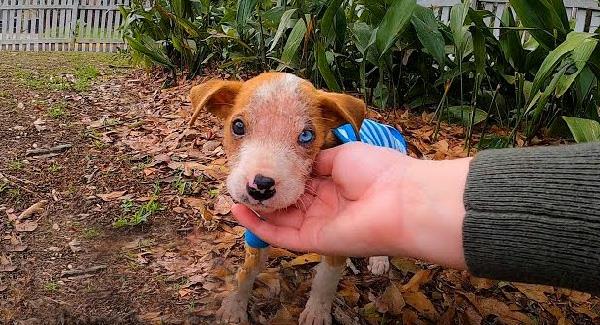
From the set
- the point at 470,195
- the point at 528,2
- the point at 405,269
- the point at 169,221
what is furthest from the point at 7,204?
the point at 528,2

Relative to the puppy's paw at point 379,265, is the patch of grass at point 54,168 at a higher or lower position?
lower

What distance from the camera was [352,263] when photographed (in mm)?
3594

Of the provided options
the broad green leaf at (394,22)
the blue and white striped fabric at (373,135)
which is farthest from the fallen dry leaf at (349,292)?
the broad green leaf at (394,22)

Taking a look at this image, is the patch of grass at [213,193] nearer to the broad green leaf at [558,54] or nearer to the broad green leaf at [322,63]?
the broad green leaf at [322,63]

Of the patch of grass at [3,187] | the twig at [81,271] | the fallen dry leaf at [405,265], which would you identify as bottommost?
the twig at [81,271]

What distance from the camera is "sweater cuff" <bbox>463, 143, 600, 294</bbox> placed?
1.58m

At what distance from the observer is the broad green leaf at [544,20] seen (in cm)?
417

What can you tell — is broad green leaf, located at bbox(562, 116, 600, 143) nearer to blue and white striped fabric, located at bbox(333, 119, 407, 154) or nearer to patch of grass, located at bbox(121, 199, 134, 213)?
blue and white striped fabric, located at bbox(333, 119, 407, 154)

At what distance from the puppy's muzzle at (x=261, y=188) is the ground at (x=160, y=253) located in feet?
3.40

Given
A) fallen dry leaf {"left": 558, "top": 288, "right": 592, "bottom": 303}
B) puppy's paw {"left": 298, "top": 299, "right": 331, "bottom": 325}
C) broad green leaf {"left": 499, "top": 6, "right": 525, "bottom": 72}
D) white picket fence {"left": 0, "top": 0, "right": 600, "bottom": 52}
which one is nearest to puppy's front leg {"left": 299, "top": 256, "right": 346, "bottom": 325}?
puppy's paw {"left": 298, "top": 299, "right": 331, "bottom": 325}

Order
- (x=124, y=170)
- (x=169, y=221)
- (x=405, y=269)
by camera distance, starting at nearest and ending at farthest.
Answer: (x=405, y=269)
(x=169, y=221)
(x=124, y=170)

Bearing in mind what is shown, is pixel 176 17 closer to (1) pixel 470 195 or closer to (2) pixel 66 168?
(2) pixel 66 168

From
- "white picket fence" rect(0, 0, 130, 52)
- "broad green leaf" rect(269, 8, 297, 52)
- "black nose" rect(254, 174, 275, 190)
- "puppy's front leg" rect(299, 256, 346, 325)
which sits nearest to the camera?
"black nose" rect(254, 174, 275, 190)

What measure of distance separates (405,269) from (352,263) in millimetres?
295
